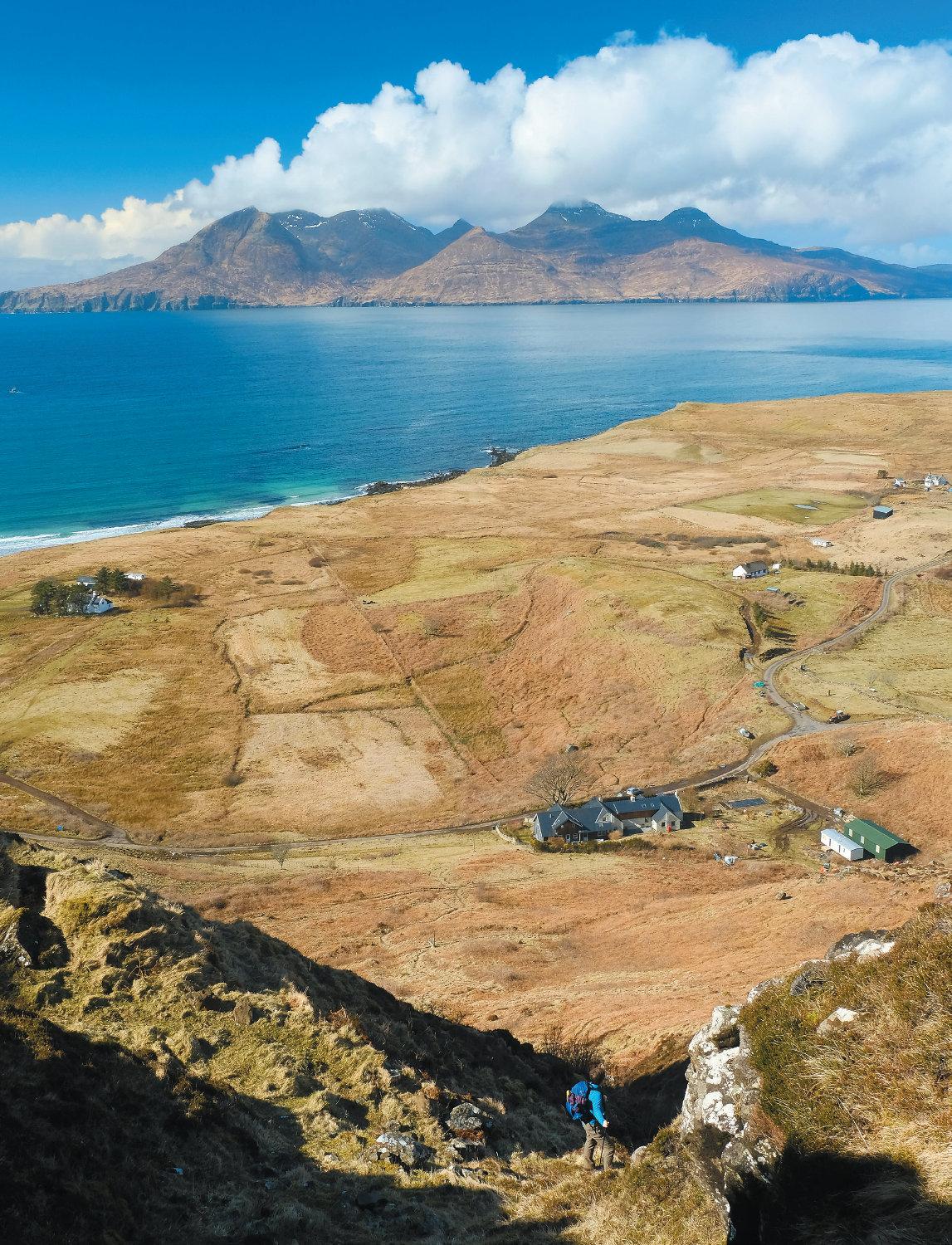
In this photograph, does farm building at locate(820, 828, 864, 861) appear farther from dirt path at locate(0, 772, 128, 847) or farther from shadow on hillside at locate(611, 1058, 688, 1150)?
dirt path at locate(0, 772, 128, 847)

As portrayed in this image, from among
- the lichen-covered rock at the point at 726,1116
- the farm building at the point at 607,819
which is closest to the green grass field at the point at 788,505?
the farm building at the point at 607,819

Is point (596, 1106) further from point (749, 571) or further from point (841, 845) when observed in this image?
point (749, 571)

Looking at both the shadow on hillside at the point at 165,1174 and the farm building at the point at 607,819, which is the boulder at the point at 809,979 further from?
the farm building at the point at 607,819

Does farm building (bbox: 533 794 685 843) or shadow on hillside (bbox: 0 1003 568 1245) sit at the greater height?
shadow on hillside (bbox: 0 1003 568 1245)

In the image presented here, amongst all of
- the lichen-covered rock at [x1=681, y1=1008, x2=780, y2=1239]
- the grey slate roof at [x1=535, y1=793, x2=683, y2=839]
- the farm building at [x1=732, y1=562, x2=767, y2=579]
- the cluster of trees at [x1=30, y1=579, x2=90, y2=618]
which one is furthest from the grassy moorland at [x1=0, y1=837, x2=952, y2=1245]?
the farm building at [x1=732, y1=562, x2=767, y2=579]

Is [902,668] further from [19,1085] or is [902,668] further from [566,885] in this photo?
[19,1085]
